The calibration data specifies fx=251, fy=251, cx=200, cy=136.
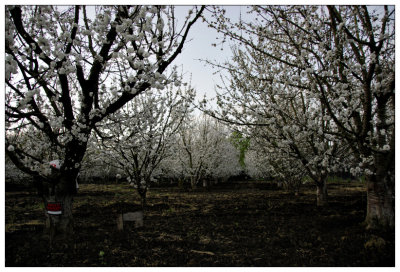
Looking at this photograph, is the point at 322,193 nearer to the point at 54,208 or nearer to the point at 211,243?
the point at 211,243

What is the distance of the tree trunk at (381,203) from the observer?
5.65 m

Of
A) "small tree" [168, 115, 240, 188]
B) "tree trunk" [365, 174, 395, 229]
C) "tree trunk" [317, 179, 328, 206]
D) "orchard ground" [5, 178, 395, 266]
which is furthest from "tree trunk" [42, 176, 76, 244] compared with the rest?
"small tree" [168, 115, 240, 188]

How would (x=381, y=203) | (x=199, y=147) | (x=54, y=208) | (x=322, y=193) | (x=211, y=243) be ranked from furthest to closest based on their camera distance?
(x=199, y=147), (x=322, y=193), (x=381, y=203), (x=211, y=243), (x=54, y=208)

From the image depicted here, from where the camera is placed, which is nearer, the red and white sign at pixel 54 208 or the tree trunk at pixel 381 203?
A: the red and white sign at pixel 54 208

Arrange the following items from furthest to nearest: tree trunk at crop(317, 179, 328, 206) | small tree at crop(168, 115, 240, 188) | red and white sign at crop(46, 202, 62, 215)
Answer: small tree at crop(168, 115, 240, 188)
tree trunk at crop(317, 179, 328, 206)
red and white sign at crop(46, 202, 62, 215)

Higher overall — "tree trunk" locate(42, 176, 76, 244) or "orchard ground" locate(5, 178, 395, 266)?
"tree trunk" locate(42, 176, 76, 244)

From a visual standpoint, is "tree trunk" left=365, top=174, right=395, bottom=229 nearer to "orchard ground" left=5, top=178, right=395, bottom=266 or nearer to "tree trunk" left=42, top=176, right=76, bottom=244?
"orchard ground" left=5, top=178, right=395, bottom=266

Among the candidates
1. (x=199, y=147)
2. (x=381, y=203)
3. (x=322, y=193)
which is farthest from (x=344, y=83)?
(x=199, y=147)

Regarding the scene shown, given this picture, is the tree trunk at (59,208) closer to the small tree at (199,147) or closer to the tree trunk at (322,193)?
the tree trunk at (322,193)

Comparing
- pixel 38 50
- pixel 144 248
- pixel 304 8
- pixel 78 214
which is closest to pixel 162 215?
pixel 78 214

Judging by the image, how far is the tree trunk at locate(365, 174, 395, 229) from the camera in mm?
5646

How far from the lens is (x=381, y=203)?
5746 mm

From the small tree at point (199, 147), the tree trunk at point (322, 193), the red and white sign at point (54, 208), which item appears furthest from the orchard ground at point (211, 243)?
the small tree at point (199, 147)

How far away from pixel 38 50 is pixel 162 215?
624 centimetres
